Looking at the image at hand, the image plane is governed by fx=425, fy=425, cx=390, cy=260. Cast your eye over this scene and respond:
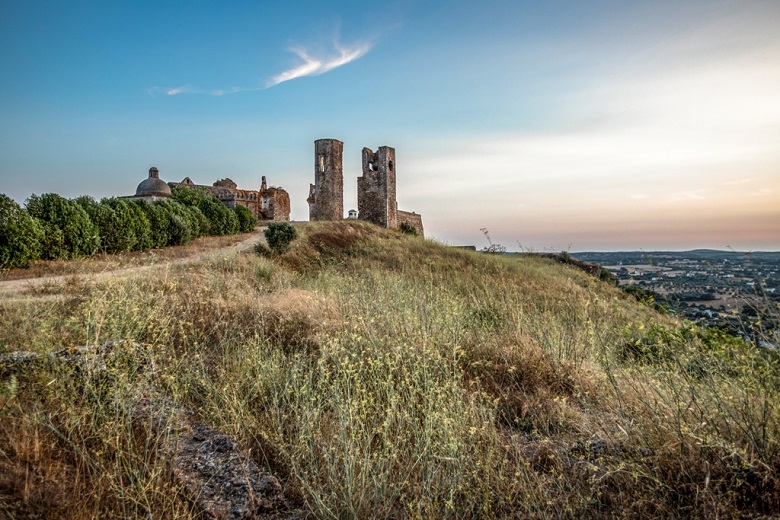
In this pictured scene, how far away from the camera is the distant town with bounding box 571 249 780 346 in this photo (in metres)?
2.91

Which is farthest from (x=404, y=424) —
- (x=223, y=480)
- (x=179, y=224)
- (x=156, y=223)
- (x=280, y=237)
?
(x=179, y=224)

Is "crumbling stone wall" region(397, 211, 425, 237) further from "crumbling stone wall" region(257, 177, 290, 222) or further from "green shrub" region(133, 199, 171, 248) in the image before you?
"green shrub" region(133, 199, 171, 248)

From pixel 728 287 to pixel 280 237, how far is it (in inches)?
479

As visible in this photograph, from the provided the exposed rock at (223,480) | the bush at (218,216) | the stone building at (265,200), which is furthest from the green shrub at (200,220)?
the exposed rock at (223,480)

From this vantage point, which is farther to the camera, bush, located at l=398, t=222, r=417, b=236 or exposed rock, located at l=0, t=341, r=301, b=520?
bush, located at l=398, t=222, r=417, b=236

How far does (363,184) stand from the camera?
25344 mm

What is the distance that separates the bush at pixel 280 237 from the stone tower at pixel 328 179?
10.9 metres

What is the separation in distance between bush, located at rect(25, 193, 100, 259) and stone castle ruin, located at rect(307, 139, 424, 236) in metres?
14.1

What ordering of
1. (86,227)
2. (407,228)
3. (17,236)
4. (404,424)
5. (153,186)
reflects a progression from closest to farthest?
(404,424) < (17,236) < (86,227) < (407,228) < (153,186)

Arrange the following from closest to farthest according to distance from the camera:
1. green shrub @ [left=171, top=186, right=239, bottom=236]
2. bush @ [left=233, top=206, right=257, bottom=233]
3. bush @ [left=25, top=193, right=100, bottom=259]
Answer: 1. bush @ [left=25, top=193, right=100, bottom=259]
2. green shrub @ [left=171, top=186, right=239, bottom=236]
3. bush @ [left=233, top=206, right=257, bottom=233]

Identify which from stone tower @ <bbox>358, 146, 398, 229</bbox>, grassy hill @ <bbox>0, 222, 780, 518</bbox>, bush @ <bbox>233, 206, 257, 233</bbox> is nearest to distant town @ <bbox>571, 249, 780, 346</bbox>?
grassy hill @ <bbox>0, 222, 780, 518</bbox>

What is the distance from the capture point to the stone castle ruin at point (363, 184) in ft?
81.1

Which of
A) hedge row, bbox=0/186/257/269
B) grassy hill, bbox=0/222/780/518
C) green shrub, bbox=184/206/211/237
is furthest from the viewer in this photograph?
green shrub, bbox=184/206/211/237

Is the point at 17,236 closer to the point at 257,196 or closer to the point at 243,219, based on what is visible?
the point at 243,219
